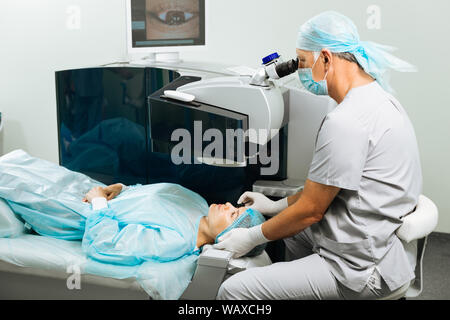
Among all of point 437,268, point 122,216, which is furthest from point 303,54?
point 437,268

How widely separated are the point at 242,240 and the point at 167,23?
3.25 feet

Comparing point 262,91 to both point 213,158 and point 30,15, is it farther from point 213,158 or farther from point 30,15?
point 30,15

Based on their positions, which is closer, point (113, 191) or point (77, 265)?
point (77, 265)

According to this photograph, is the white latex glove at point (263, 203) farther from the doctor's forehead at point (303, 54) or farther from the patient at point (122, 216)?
the doctor's forehead at point (303, 54)

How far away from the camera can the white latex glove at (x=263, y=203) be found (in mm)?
1659

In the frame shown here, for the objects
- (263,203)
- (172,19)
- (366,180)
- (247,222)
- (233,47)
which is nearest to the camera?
(366,180)

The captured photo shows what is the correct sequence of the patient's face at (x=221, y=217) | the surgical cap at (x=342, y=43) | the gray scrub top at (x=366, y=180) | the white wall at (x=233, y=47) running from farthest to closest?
the white wall at (x=233, y=47)
the patient's face at (x=221, y=217)
the surgical cap at (x=342, y=43)
the gray scrub top at (x=366, y=180)

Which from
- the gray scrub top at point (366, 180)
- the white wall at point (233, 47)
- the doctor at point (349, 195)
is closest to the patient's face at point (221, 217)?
the doctor at point (349, 195)

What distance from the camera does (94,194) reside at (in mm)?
1807

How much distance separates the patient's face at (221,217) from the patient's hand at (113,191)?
17.9 inches

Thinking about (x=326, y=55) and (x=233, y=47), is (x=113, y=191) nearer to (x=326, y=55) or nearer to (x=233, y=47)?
(x=326, y=55)

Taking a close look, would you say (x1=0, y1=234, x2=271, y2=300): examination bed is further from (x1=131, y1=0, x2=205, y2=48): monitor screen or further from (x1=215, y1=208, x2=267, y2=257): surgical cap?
(x1=131, y1=0, x2=205, y2=48): monitor screen

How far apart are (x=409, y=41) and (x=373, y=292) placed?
1707 mm
